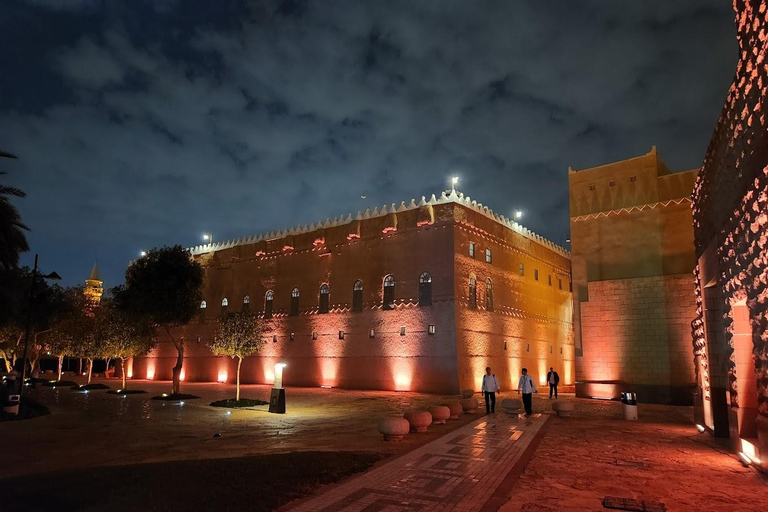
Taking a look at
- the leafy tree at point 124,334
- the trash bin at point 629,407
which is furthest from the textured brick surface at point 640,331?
the leafy tree at point 124,334

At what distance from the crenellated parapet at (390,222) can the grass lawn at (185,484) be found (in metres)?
18.0

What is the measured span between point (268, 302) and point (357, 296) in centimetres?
724

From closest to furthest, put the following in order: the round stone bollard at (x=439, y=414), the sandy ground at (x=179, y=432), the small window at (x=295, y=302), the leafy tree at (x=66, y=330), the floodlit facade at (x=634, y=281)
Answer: the sandy ground at (x=179, y=432) → the round stone bollard at (x=439, y=414) → the floodlit facade at (x=634, y=281) → the small window at (x=295, y=302) → the leafy tree at (x=66, y=330)

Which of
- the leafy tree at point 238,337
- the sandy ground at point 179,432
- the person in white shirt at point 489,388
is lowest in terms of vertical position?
the sandy ground at point 179,432

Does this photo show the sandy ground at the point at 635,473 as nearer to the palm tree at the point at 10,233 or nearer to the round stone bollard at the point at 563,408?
the round stone bollard at the point at 563,408

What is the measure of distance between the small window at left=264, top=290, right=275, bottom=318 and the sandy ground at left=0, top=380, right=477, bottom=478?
1136 cm

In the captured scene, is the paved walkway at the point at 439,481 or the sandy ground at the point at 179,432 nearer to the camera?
the paved walkway at the point at 439,481

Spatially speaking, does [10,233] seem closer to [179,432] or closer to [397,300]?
[179,432]

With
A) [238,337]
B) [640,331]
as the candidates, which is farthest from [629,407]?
[238,337]

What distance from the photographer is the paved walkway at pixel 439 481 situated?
239 inches

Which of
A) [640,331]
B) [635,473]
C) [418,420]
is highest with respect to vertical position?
[640,331]

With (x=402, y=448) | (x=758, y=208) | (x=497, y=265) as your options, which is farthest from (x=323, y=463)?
(x=497, y=265)

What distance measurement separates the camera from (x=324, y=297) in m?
29.0

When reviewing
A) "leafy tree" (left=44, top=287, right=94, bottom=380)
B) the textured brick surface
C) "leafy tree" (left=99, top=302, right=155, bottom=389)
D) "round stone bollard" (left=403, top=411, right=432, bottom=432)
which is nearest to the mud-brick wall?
the textured brick surface
